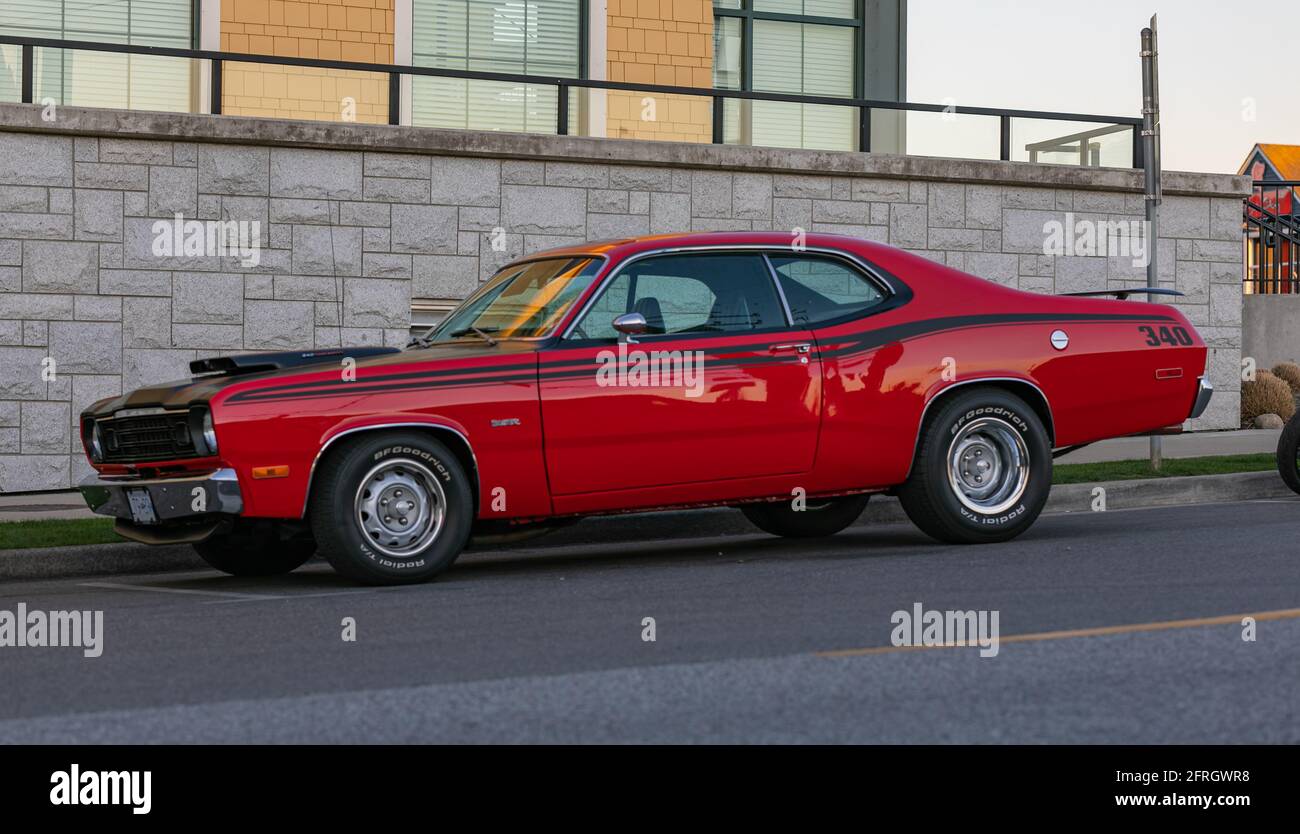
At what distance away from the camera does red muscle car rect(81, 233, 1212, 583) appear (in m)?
8.58

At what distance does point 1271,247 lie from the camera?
74.9 feet

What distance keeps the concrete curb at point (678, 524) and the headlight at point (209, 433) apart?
2138 millimetres

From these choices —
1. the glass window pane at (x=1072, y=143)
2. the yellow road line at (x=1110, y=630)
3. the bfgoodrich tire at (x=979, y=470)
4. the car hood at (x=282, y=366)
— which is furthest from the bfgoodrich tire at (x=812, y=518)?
the glass window pane at (x=1072, y=143)

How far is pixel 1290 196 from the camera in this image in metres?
23.5

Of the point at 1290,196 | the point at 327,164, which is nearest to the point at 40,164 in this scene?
the point at 327,164

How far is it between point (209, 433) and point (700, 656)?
11.0 ft

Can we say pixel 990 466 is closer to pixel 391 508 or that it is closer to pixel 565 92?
pixel 391 508

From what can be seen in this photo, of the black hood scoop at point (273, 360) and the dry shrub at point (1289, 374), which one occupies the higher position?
the dry shrub at point (1289, 374)

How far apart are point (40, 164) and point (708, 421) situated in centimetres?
860

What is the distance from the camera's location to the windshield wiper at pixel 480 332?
9.22 meters

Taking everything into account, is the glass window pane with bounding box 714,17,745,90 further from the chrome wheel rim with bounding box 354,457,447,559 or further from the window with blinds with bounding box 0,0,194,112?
the chrome wheel rim with bounding box 354,457,447,559

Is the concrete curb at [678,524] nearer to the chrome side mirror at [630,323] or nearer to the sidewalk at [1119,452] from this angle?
the sidewalk at [1119,452]

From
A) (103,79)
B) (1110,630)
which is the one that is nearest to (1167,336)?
(1110,630)

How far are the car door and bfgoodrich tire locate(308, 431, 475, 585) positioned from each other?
0.56 meters
